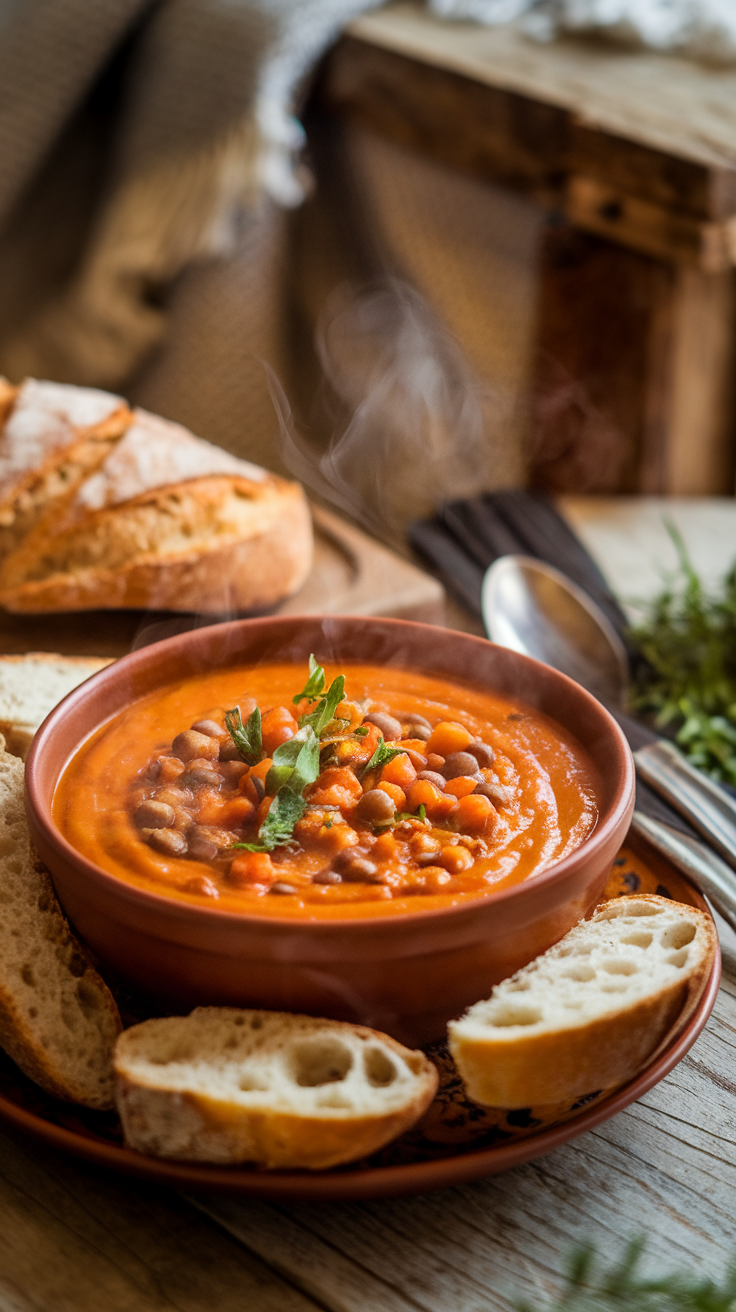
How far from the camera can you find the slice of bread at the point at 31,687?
7.34ft

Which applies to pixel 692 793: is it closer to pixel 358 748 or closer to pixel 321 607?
pixel 358 748

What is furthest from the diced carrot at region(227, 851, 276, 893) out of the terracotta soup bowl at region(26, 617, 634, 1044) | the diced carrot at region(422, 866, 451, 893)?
the diced carrot at region(422, 866, 451, 893)

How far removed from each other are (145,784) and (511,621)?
50.0 inches

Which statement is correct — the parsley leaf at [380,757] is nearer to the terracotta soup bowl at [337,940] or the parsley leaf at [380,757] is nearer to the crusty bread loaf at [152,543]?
the terracotta soup bowl at [337,940]

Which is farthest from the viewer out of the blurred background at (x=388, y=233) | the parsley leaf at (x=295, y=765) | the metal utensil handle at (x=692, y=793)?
the blurred background at (x=388, y=233)

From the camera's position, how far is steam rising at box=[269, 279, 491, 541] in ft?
15.3

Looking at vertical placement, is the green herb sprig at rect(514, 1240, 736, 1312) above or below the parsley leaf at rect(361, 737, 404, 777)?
below

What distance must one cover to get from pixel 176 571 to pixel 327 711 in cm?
92

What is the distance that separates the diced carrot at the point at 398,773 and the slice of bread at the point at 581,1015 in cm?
36

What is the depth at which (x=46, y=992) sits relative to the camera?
5.58 feet

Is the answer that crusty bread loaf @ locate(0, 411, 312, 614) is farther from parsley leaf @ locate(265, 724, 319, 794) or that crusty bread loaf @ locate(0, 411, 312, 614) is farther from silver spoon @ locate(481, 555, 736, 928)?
parsley leaf @ locate(265, 724, 319, 794)

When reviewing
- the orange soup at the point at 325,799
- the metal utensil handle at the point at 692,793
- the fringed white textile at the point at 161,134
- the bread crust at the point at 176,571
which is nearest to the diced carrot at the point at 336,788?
the orange soup at the point at 325,799

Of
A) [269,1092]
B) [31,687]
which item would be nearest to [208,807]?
[269,1092]

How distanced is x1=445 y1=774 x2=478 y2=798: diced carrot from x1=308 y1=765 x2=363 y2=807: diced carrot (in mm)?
155
